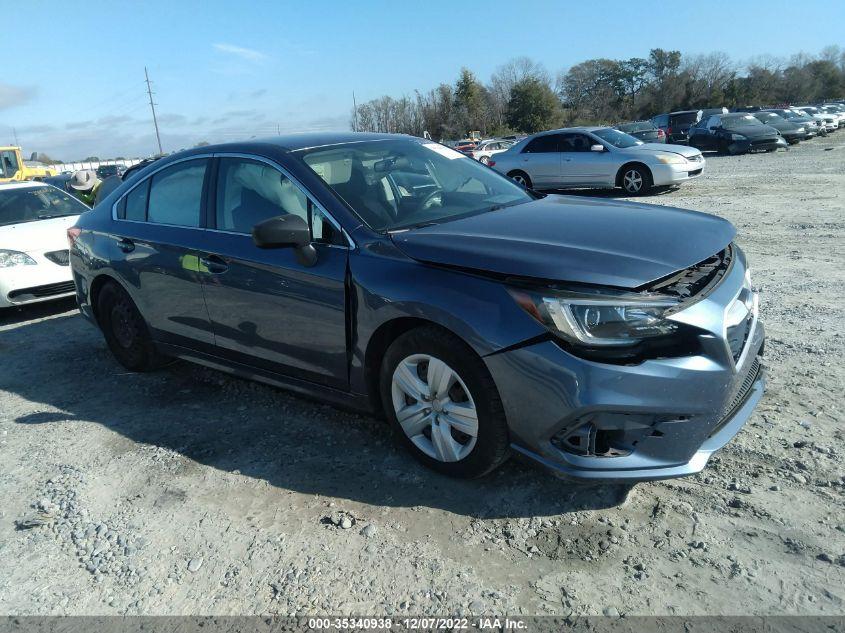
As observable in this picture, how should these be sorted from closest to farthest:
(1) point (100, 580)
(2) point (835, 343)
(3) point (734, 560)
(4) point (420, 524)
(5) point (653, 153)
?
(3) point (734, 560)
(1) point (100, 580)
(4) point (420, 524)
(2) point (835, 343)
(5) point (653, 153)

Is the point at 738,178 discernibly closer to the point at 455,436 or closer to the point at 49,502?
the point at 455,436

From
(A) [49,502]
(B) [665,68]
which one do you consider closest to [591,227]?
(A) [49,502]

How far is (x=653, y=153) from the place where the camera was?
45.2 ft

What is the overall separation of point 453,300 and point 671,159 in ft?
40.4

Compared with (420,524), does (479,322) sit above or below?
above

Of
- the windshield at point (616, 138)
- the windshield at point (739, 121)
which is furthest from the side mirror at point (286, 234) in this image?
the windshield at point (739, 121)

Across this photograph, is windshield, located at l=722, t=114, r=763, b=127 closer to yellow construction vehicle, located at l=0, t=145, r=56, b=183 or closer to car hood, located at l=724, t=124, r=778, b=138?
car hood, located at l=724, t=124, r=778, b=138

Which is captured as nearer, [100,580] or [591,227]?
[100,580]

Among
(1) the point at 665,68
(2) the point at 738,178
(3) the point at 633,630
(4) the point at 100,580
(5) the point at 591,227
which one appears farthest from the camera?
(1) the point at 665,68

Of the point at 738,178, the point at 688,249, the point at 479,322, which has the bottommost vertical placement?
the point at 738,178

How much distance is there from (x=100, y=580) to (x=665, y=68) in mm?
100996

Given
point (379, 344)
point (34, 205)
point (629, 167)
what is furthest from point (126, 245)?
point (629, 167)

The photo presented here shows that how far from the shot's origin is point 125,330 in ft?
16.6

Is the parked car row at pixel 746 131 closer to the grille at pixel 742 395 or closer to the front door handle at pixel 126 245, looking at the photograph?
the grille at pixel 742 395
